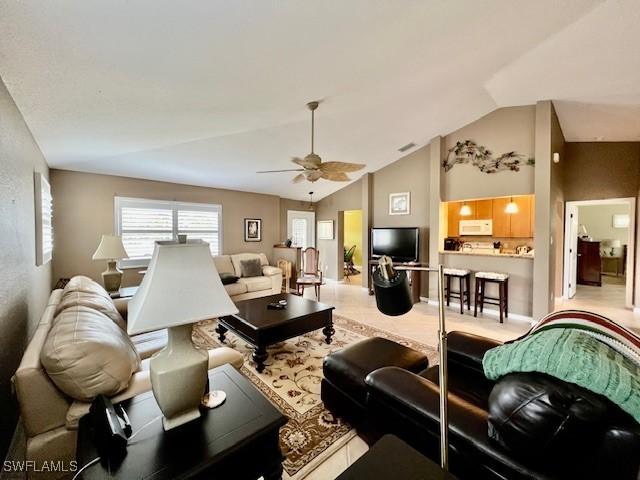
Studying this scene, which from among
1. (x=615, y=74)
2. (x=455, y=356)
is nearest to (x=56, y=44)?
(x=455, y=356)

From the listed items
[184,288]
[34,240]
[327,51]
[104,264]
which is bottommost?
[104,264]

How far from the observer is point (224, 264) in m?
5.30

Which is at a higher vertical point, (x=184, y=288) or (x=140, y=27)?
(x=140, y=27)

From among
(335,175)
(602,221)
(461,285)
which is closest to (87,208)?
(335,175)

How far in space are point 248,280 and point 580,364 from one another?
4.75 meters

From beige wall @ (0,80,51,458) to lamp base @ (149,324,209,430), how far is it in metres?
1.18

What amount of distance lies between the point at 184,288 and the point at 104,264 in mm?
4430

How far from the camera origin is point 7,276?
5.19 feet

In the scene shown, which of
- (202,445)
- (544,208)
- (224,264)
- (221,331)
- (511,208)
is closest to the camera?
(202,445)

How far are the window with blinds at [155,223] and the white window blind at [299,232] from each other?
2175 mm

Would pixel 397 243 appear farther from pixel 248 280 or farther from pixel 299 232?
pixel 248 280

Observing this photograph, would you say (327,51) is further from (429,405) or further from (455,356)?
(455,356)

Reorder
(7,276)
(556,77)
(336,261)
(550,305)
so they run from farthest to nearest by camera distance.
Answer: (336,261) < (550,305) < (556,77) < (7,276)

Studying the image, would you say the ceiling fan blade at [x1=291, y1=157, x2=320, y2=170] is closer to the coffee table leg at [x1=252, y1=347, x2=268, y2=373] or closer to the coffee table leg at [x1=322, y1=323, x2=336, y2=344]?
the coffee table leg at [x1=322, y1=323, x2=336, y2=344]
